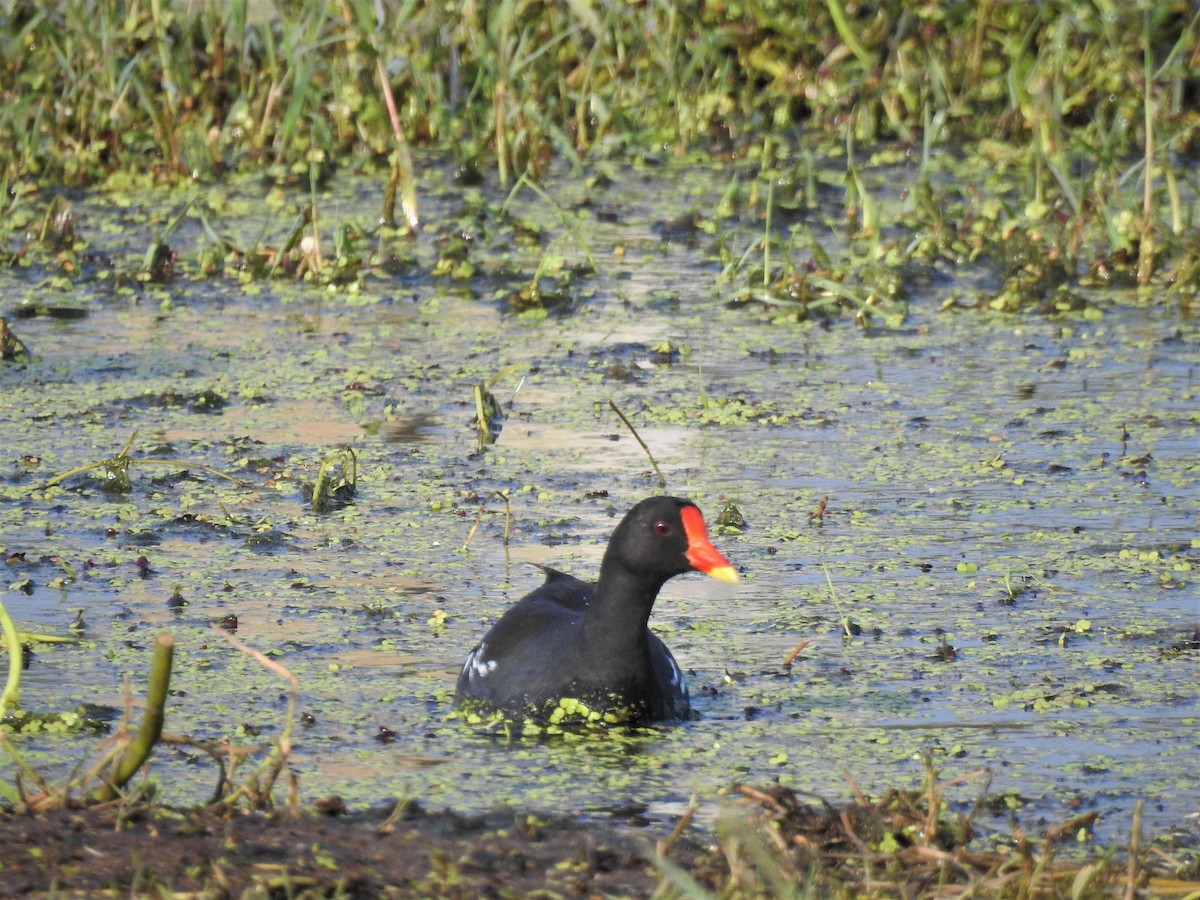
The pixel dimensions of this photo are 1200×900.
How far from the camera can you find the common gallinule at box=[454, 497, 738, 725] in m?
5.39

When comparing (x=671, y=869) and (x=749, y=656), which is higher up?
(x=671, y=869)

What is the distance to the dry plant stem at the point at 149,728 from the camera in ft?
12.6

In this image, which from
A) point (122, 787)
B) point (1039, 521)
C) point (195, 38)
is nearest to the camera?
point (122, 787)

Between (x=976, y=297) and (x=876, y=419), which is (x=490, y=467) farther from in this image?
(x=976, y=297)

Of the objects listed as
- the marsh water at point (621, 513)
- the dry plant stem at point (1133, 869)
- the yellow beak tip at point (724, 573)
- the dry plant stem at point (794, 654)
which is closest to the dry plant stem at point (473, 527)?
the marsh water at point (621, 513)

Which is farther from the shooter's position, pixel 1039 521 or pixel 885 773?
pixel 1039 521

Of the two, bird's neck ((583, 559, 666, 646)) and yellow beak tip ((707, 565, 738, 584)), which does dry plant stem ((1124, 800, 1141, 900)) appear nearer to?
yellow beak tip ((707, 565, 738, 584))

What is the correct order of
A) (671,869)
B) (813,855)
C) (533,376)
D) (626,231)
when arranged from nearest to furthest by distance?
(671,869) → (813,855) → (533,376) → (626,231)

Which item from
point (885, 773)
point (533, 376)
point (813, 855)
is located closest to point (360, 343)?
point (533, 376)

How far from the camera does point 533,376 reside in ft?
28.1

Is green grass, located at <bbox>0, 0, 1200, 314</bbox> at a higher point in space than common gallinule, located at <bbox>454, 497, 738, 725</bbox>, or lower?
higher

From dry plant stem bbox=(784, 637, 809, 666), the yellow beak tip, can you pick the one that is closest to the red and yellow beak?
the yellow beak tip

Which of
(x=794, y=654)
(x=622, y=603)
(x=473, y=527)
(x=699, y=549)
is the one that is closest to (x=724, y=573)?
(x=699, y=549)

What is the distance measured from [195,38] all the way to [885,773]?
8.62m
